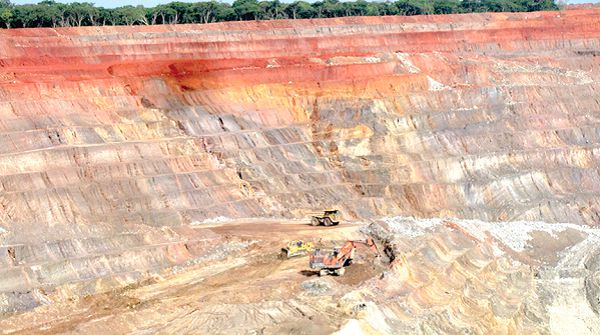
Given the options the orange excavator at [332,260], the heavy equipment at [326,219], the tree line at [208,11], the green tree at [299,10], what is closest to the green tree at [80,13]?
the tree line at [208,11]

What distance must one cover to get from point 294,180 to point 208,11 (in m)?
58.7

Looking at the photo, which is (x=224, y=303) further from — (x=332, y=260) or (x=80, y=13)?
(x=80, y=13)

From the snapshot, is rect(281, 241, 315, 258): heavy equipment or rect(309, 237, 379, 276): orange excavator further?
rect(281, 241, 315, 258): heavy equipment

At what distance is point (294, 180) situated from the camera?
190ft

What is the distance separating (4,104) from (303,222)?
738 inches

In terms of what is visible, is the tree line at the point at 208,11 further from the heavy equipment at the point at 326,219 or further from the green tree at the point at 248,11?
the heavy equipment at the point at 326,219

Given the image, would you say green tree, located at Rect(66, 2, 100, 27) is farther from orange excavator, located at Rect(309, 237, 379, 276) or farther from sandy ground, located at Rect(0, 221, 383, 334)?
orange excavator, located at Rect(309, 237, 379, 276)

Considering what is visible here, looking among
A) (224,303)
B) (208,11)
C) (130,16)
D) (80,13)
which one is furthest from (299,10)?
(224,303)

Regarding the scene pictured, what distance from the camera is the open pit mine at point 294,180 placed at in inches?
1471

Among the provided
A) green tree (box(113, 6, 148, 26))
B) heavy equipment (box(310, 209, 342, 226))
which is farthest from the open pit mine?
green tree (box(113, 6, 148, 26))

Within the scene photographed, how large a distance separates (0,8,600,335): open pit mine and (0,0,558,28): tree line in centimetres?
1860

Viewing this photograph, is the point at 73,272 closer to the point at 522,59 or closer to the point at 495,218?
the point at 495,218

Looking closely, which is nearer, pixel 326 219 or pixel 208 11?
pixel 326 219

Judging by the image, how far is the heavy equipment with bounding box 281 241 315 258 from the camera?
42.1 meters
